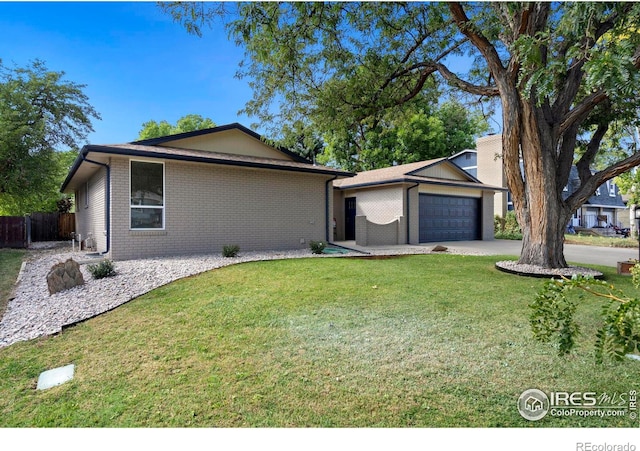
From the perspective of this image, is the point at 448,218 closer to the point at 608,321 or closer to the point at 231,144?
the point at 231,144

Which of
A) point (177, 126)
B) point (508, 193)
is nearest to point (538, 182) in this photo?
point (508, 193)

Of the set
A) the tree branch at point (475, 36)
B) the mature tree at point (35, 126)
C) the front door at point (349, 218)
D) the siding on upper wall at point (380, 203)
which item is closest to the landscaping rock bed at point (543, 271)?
the tree branch at point (475, 36)

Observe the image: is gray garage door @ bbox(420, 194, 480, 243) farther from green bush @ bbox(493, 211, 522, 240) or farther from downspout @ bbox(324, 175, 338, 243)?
downspout @ bbox(324, 175, 338, 243)

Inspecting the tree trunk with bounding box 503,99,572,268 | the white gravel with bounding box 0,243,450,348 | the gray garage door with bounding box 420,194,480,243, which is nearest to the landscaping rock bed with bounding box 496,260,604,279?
the tree trunk with bounding box 503,99,572,268

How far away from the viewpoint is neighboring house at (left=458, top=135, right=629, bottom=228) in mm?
23984

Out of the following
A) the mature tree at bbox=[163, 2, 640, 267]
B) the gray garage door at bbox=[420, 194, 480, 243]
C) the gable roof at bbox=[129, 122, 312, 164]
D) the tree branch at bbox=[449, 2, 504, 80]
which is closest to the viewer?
the mature tree at bbox=[163, 2, 640, 267]

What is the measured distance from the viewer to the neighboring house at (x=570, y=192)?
24.0 metres

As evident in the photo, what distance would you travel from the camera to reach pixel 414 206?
1556 centimetres

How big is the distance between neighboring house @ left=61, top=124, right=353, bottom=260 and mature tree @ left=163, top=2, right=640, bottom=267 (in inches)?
109

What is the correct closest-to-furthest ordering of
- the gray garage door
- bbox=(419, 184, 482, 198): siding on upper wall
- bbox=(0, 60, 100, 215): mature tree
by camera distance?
bbox=(0, 60, 100, 215): mature tree, bbox=(419, 184, 482, 198): siding on upper wall, the gray garage door

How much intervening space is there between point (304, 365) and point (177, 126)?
1416 inches

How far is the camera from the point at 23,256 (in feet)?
38.9

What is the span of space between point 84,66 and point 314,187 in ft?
24.5

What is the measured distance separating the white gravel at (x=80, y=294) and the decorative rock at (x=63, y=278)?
126 millimetres
